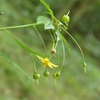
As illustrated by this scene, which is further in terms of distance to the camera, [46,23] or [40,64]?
[40,64]

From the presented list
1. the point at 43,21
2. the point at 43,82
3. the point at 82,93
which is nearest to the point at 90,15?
the point at 82,93

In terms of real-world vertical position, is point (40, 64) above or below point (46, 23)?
below

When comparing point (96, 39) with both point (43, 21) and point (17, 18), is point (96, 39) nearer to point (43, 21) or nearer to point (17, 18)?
point (17, 18)

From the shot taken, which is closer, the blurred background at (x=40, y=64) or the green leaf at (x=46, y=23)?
the green leaf at (x=46, y=23)

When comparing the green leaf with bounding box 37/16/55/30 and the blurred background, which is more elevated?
the green leaf with bounding box 37/16/55/30

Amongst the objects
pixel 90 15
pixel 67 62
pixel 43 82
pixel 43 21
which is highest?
pixel 43 21

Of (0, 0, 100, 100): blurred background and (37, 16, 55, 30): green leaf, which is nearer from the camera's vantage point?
(37, 16, 55, 30): green leaf

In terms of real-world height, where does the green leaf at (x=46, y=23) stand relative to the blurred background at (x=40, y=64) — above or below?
above

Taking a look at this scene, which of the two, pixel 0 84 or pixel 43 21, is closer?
pixel 43 21
